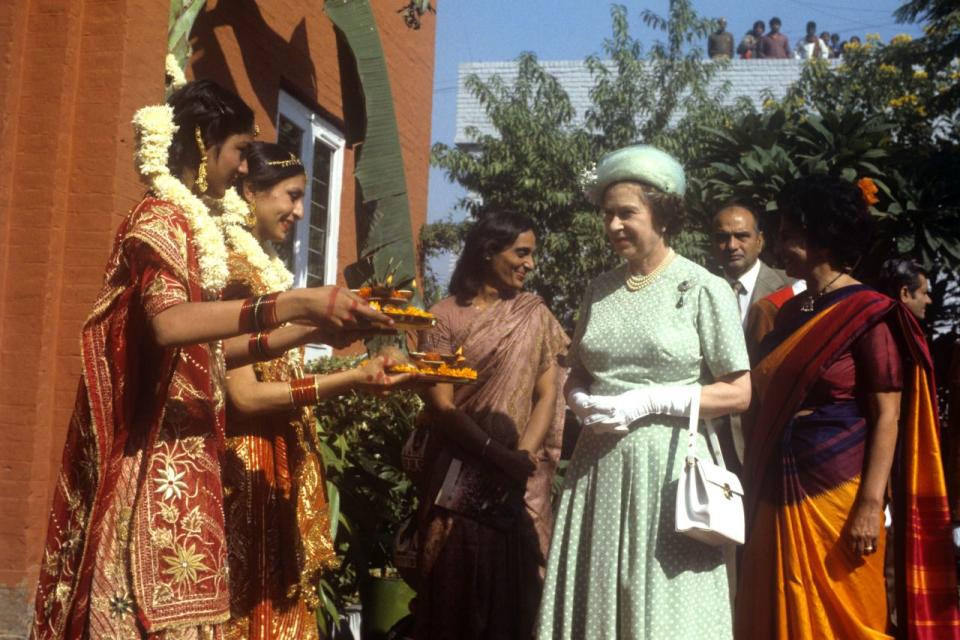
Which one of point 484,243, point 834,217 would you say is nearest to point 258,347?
point 484,243

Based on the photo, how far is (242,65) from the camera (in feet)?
26.4

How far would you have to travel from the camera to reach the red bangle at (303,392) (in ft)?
12.7

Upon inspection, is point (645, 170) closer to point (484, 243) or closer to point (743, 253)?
point (484, 243)

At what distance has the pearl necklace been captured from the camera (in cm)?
416

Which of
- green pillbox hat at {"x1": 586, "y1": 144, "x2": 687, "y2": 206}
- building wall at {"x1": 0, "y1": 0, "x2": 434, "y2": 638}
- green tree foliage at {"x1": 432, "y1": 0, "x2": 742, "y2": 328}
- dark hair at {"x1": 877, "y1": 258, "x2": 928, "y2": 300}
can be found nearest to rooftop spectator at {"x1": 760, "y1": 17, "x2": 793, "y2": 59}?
green tree foliage at {"x1": 432, "y1": 0, "x2": 742, "y2": 328}

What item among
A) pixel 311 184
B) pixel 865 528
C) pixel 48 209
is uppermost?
pixel 311 184

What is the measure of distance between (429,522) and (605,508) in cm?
128

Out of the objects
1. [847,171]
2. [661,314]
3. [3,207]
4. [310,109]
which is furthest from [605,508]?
[310,109]

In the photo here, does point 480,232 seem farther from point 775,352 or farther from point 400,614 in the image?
point 400,614

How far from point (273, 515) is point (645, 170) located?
1867mm

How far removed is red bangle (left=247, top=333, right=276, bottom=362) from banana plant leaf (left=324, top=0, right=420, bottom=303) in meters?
3.97

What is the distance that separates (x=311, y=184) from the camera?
9.45 m

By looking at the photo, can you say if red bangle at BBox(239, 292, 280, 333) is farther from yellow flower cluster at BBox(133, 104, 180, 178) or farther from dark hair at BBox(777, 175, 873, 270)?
dark hair at BBox(777, 175, 873, 270)

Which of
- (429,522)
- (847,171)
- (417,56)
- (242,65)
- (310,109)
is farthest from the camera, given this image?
(417,56)
